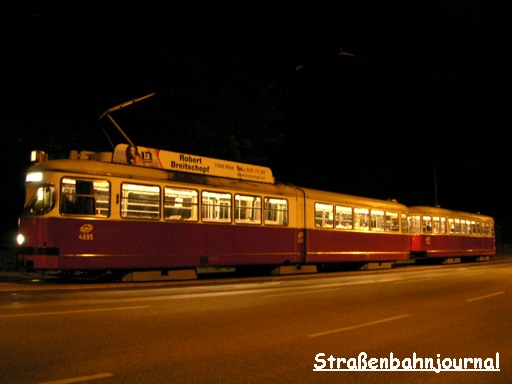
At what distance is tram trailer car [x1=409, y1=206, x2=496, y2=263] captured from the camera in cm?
3098

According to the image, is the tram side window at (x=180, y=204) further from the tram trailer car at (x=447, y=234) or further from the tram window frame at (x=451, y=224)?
the tram window frame at (x=451, y=224)

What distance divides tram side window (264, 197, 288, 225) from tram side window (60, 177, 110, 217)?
6442 mm

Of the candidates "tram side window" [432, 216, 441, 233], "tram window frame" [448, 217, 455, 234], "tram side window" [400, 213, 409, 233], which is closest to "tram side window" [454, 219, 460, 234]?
"tram window frame" [448, 217, 455, 234]

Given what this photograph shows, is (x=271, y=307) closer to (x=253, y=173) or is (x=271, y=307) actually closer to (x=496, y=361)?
(x=496, y=361)

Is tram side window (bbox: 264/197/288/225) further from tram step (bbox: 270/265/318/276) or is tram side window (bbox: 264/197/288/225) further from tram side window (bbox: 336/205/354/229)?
tram side window (bbox: 336/205/354/229)

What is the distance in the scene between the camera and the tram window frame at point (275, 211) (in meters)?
19.8

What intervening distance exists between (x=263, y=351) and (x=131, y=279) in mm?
9526

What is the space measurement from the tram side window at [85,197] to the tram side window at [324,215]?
9375mm

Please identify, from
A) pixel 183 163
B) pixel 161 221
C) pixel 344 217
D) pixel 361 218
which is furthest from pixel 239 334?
pixel 361 218

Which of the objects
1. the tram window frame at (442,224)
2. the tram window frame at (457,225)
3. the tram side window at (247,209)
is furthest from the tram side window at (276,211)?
the tram window frame at (457,225)

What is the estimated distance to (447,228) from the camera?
3341 centimetres

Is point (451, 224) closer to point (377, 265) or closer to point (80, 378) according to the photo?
point (377, 265)

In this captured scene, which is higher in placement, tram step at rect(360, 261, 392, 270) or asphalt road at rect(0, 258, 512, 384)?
tram step at rect(360, 261, 392, 270)

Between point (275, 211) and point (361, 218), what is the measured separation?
587 cm
